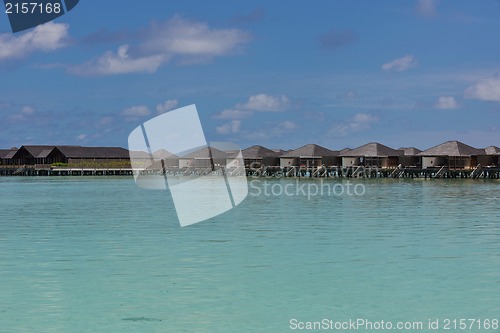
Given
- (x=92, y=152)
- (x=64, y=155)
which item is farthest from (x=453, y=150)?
(x=64, y=155)

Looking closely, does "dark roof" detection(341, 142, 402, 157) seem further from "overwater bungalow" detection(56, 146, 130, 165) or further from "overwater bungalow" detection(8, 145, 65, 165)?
"overwater bungalow" detection(8, 145, 65, 165)

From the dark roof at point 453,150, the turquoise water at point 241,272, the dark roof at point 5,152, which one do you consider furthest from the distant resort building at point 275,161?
the turquoise water at point 241,272

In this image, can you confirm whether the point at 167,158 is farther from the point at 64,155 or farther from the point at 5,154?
the point at 5,154

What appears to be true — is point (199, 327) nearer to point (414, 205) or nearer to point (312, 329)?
point (312, 329)

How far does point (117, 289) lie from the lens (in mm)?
11891

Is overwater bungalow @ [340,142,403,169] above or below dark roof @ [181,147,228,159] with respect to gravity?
below

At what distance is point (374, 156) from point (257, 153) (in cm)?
1734

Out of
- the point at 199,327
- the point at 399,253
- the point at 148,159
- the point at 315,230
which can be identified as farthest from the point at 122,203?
the point at 148,159

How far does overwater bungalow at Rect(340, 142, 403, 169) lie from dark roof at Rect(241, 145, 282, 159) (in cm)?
1157

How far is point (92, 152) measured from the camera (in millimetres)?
104938

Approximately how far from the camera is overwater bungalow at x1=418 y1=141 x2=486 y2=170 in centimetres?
6488

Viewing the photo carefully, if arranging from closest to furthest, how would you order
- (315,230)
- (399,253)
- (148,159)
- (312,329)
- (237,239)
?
(312,329)
(399,253)
(237,239)
(315,230)
(148,159)

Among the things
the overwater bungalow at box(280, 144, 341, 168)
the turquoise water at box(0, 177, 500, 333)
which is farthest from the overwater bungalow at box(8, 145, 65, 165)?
the turquoise water at box(0, 177, 500, 333)

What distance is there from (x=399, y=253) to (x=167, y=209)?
16385 millimetres
